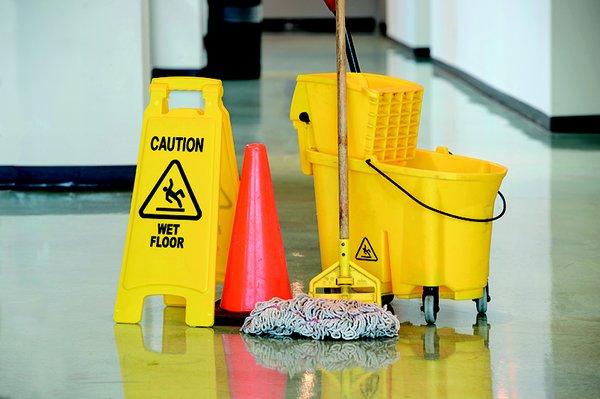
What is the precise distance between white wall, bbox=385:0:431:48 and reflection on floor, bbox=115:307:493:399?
15934 millimetres

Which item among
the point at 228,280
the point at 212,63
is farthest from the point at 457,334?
the point at 212,63

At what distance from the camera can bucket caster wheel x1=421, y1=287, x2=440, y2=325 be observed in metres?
4.79

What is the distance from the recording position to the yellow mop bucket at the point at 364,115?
4.88 meters

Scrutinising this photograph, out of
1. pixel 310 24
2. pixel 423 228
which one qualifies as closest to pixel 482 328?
pixel 423 228

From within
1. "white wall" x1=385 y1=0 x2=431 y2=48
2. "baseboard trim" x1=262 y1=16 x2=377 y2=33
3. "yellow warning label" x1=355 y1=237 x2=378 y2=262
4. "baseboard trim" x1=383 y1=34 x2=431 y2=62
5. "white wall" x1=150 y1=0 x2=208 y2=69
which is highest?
"yellow warning label" x1=355 y1=237 x2=378 y2=262

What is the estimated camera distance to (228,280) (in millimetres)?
4914

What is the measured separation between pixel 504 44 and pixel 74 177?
612 cm

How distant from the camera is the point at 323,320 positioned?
4.58 m

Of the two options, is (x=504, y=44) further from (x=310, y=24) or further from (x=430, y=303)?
(x=310, y=24)

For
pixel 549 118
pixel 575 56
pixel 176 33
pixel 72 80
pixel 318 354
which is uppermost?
pixel 72 80

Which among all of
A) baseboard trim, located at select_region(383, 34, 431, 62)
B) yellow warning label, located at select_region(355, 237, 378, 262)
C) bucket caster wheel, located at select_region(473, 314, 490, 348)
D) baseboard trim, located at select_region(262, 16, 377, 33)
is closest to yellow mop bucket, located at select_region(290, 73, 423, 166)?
yellow warning label, located at select_region(355, 237, 378, 262)

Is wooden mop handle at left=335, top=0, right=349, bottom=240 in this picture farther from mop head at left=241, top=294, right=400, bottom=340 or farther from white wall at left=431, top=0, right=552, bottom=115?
white wall at left=431, top=0, right=552, bottom=115

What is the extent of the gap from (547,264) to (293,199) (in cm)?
235

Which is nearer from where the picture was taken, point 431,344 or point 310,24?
point 431,344
